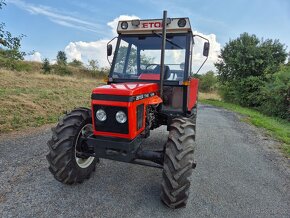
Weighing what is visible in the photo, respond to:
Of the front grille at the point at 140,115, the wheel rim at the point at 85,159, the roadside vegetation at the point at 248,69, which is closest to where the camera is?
A: the front grille at the point at 140,115

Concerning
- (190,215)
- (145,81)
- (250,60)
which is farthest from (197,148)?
(250,60)

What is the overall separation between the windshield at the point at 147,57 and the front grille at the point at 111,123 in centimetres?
150

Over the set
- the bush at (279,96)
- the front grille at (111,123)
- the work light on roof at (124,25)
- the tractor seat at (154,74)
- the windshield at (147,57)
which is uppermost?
the work light on roof at (124,25)

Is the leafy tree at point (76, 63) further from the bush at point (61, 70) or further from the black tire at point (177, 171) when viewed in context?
the black tire at point (177, 171)

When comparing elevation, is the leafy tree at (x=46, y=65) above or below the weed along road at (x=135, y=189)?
above

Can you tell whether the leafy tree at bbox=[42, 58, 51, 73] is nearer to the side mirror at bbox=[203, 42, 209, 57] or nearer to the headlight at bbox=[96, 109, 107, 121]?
the side mirror at bbox=[203, 42, 209, 57]

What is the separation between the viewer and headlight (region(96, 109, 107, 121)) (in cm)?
335

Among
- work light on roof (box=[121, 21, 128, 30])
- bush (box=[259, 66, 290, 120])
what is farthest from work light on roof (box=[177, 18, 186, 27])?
bush (box=[259, 66, 290, 120])

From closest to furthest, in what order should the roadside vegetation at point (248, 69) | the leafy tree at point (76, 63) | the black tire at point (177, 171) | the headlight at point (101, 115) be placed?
the black tire at point (177, 171)
the headlight at point (101, 115)
the roadside vegetation at point (248, 69)
the leafy tree at point (76, 63)

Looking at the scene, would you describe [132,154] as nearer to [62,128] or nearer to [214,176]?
[62,128]

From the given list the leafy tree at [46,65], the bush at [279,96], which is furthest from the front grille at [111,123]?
the leafy tree at [46,65]

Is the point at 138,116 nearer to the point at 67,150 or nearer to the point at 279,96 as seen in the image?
the point at 67,150

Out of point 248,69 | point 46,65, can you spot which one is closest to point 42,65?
point 46,65

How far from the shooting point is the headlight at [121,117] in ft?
10.7
